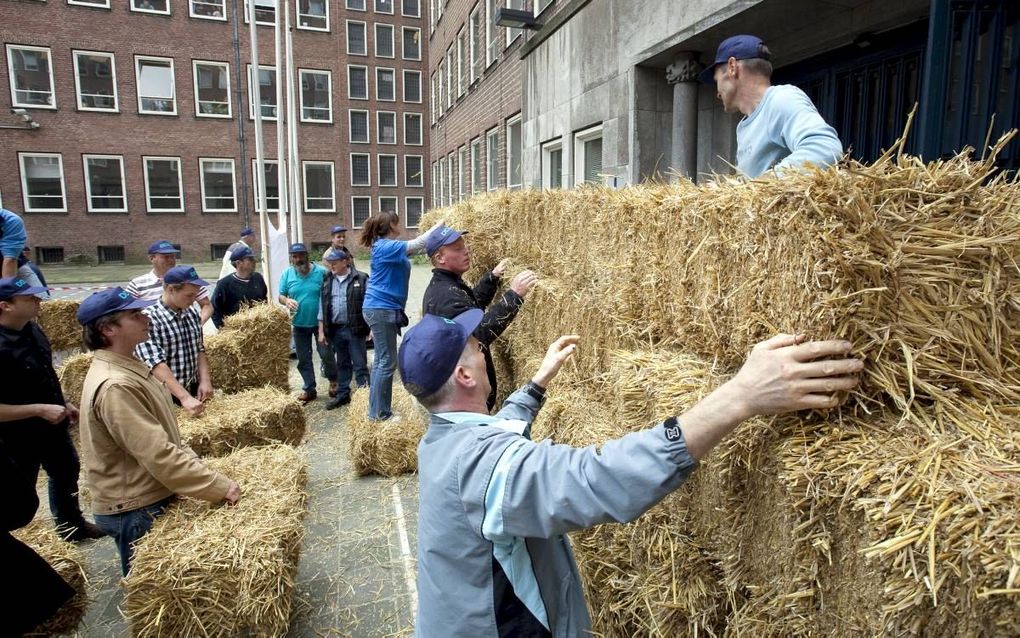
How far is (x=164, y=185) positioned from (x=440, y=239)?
32.6m

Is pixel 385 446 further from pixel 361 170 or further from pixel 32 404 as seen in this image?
pixel 361 170

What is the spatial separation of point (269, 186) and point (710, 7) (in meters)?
33.9

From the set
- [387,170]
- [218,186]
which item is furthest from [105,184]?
[387,170]

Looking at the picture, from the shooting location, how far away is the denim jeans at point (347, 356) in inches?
313

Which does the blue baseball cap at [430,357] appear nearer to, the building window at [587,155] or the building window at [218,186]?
the building window at [587,155]

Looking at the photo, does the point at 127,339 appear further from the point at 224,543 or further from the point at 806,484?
the point at 806,484

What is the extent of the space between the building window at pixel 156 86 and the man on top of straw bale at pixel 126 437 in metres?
33.6

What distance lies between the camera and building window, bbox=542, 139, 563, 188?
452 inches

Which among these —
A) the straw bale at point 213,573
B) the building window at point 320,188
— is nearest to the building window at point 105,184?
the building window at point 320,188

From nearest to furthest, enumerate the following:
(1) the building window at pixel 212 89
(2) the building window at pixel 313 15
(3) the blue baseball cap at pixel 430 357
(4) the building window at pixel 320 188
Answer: (3) the blue baseball cap at pixel 430 357, (1) the building window at pixel 212 89, (2) the building window at pixel 313 15, (4) the building window at pixel 320 188

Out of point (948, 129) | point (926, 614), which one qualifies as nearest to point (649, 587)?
point (926, 614)

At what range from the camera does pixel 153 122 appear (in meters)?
31.0

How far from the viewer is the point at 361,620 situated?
374 centimetres

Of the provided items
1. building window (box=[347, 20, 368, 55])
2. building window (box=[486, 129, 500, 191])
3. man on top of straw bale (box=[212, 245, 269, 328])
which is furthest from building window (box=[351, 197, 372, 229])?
man on top of straw bale (box=[212, 245, 269, 328])
